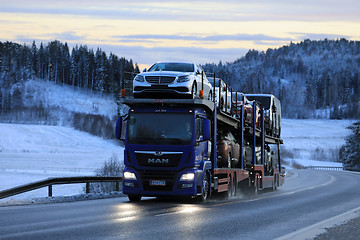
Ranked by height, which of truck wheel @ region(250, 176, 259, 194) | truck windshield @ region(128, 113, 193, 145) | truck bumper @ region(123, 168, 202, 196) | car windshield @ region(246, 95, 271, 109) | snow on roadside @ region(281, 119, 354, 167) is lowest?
snow on roadside @ region(281, 119, 354, 167)

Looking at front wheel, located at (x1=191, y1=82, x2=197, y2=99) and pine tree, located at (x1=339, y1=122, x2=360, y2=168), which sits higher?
front wheel, located at (x1=191, y1=82, x2=197, y2=99)

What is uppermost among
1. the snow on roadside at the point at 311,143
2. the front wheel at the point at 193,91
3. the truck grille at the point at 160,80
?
the truck grille at the point at 160,80

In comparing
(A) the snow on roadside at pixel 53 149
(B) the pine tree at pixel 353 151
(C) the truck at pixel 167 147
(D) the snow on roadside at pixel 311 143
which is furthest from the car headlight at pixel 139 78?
(D) the snow on roadside at pixel 311 143

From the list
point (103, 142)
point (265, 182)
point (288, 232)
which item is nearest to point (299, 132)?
point (103, 142)

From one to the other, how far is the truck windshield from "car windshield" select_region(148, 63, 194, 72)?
1949mm

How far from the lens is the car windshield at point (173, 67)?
1959 centimetres

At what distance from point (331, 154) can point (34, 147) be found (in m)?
82.6

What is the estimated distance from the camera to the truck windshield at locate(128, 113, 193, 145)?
1800 cm

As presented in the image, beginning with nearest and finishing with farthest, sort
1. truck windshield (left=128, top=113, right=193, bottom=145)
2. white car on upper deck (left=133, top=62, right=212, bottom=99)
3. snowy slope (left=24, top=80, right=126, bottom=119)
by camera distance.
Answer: truck windshield (left=128, top=113, right=193, bottom=145)
white car on upper deck (left=133, top=62, right=212, bottom=99)
snowy slope (left=24, top=80, right=126, bottom=119)

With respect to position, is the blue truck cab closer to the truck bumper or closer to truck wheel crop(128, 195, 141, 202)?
the truck bumper

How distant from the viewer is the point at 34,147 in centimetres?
10606

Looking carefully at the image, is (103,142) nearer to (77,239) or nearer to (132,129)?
(132,129)

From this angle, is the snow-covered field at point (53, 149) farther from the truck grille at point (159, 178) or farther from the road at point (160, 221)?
the road at point (160, 221)

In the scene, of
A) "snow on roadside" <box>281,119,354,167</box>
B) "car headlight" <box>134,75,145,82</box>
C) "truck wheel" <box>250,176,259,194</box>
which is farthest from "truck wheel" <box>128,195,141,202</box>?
"snow on roadside" <box>281,119,354,167</box>
